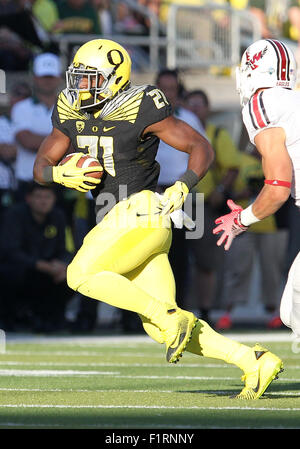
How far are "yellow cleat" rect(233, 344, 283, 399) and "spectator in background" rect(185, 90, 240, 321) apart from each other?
518 cm

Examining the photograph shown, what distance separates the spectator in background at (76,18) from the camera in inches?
540

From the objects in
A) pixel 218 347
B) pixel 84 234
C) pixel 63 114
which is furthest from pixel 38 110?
pixel 218 347

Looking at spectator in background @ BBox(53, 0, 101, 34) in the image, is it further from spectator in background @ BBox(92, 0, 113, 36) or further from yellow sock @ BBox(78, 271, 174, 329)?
yellow sock @ BBox(78, 271, 174, 329)

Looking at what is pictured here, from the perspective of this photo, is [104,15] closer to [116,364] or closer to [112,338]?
[112,338]

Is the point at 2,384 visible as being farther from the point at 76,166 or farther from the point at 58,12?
the point at 58,12

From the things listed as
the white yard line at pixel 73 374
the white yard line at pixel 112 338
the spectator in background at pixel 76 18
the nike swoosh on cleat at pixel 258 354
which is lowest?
the white yard line at pixel 112 338

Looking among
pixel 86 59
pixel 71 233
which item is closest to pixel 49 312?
pixel 71 233

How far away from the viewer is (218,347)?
5836 millimetres

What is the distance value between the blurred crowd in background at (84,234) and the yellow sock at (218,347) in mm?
4076

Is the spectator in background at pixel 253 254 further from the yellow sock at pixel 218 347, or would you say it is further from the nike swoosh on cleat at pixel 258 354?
the nike swoosh on cleat at pixel 258 354

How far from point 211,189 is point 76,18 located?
12.4ft

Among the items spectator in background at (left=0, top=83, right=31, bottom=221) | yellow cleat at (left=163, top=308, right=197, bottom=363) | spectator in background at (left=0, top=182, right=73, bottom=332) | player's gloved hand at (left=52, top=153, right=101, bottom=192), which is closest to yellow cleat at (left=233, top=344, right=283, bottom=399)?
yellow cleat at (left=163, top=308, right=197, bottom=363)

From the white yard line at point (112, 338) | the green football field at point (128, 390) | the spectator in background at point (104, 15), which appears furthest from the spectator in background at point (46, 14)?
the green football field at point (128, 390)

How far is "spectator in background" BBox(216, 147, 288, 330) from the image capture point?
11.3 m
